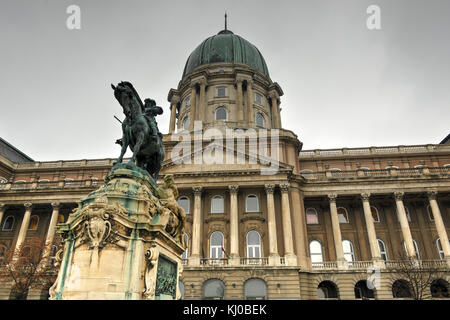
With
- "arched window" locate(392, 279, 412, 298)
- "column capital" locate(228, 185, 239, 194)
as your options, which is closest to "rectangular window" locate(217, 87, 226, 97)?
"column capital" locate(228, 185, 239, 194)

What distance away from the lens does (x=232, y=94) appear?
1891 inches

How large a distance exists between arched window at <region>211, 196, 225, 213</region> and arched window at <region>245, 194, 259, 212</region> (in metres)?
2.60

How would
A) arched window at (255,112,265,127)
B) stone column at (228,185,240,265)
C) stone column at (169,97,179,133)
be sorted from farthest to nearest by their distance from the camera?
1. stone column at (169,97,179,133)
2. arched window at (255,112,265,127)
3. stone column at (228,185,240,265)

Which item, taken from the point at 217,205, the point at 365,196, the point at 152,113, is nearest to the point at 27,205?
the point at 217,205

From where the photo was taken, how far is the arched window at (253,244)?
31.8 m

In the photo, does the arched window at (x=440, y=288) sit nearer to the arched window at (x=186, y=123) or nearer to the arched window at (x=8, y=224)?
the arched window at (x=186, y=123)

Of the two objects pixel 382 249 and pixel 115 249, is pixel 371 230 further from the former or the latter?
pixel 115 249

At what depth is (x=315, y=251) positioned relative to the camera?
1341 inches

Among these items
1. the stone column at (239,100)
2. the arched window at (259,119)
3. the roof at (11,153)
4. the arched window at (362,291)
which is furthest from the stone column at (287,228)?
the roof at (11,153)

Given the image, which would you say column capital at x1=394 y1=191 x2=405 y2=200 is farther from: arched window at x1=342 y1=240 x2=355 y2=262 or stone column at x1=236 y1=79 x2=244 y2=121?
stone column at x1=236 y1=79 x2=244 y2=121

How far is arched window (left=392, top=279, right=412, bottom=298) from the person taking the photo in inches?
1202
